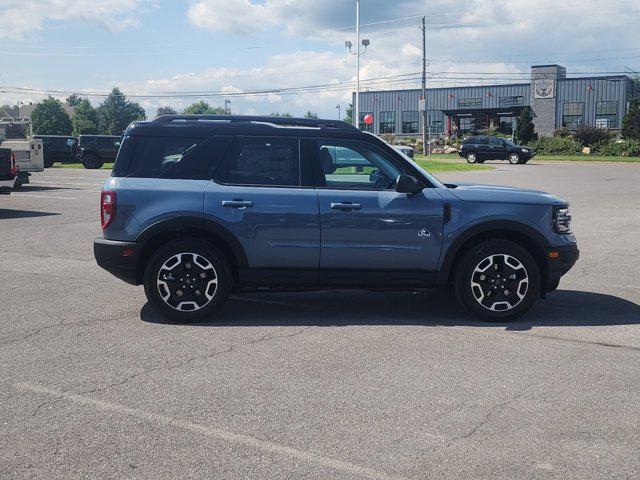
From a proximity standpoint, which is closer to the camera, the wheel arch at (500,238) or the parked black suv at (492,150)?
the wheel arch at (500,238)

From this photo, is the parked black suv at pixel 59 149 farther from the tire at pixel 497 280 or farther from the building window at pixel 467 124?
the building window at pixel 467 124

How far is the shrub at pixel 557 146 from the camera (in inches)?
2468

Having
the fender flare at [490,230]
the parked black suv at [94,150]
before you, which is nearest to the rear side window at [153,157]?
the fender flare at [490,230]

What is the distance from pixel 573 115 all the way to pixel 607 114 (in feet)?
11.1

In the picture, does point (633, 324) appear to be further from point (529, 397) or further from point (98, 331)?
point (98, 331)

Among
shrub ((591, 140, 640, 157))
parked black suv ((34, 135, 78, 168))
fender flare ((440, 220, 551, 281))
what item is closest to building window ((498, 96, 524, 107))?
shrub ((591, 140, 640, 157))

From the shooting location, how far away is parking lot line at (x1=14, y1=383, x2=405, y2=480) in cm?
362

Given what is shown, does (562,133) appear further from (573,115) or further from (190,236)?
(190,236)

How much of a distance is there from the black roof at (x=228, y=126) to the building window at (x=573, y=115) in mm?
75473

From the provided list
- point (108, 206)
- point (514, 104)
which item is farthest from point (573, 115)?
point (108, 206)

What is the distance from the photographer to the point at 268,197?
6.56 m

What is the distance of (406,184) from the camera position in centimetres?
649

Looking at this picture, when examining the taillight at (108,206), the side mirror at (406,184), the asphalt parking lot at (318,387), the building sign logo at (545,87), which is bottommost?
the asphalt parking lot at (318,387)

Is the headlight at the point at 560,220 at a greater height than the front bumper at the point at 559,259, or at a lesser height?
greater
